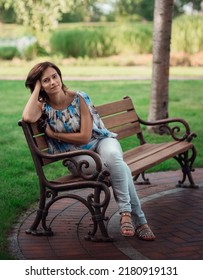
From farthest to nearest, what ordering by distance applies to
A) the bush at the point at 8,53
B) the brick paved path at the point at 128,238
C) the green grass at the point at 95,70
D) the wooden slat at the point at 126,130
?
the bush at the point at 8,53
the green grass at the point at 95,70
the wooden slat at the point at 126,130
the brick paved path at the point at 128,238

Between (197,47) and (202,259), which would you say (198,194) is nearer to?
(202,259)

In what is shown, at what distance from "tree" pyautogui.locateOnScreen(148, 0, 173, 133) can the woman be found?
4.34m

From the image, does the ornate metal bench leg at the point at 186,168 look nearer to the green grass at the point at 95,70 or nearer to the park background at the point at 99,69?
the park background at the point at 99,69

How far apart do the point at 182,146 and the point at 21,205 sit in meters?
1.69

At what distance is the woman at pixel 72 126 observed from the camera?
4.98 m

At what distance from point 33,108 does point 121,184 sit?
0.89 meters

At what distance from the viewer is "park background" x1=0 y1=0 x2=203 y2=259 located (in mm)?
8547

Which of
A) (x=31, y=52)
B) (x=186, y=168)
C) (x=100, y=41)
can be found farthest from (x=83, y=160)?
(x=100, y=41)

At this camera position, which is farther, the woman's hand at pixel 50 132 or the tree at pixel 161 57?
the tree at pixel 161 57

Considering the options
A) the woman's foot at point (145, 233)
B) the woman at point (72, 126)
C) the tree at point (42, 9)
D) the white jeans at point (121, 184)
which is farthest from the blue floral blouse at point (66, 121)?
the tree at point (42, 9)

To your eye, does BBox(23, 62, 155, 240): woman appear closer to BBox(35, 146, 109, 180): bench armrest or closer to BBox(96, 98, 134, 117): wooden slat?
BBox(35, 146, 109, 180): bench armrest

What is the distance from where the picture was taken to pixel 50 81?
16.7 ft

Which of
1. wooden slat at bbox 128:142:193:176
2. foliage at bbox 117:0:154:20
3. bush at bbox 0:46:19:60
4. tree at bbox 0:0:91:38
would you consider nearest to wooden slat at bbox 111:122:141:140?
wooden slat at bbox 128:142:193:176
